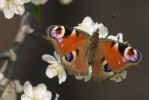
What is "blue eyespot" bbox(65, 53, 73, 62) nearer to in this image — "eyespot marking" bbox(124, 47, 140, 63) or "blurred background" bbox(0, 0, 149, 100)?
"eyespot marking" bbox(124, 47, 140, 63)

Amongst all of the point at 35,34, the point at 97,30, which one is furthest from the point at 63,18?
the point at 97,30

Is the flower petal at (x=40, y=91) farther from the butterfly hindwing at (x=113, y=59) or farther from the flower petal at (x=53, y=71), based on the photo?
the butterfly hindwing at (x=113, y=59)

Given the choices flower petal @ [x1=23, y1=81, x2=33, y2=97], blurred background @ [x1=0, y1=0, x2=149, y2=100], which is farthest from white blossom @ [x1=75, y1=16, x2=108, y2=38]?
blurred background @ [x1=0, y1=0, x2=149, y2=100]

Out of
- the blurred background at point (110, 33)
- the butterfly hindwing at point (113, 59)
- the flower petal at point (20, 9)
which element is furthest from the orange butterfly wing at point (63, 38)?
the blurred background at point (110, 33)

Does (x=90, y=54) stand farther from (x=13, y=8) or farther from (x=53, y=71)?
(x=13, y=8)

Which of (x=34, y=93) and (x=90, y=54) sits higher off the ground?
(x=90, y=54)

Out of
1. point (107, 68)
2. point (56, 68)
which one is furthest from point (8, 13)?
point (107, 68)

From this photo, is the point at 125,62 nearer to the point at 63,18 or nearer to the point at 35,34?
the point at 35,34
